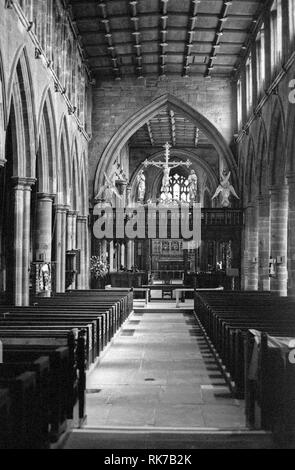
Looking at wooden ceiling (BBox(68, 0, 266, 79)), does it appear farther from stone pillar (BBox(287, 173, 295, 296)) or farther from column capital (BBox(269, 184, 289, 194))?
stone pillar (BBox(287, 173, 295, 296))

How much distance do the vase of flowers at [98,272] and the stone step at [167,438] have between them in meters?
21.4

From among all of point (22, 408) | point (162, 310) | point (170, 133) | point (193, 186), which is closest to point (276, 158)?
point (162, 310)

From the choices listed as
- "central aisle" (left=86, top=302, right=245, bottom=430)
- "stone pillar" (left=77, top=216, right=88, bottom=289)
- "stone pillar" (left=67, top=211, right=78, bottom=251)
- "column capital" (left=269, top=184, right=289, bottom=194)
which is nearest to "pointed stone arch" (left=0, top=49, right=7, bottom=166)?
"central aisle" (left=86, top=302, right=245, bottom=430)

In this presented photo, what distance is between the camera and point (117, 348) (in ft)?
40.3

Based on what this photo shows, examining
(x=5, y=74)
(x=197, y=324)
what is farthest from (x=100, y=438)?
(x=197, y=324)

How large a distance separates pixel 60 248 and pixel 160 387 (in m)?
13.2

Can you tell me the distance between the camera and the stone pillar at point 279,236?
65.3 feet

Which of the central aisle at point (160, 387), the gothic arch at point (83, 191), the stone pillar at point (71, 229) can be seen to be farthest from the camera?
the gothic arch at point (83, 191)

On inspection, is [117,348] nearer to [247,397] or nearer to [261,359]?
[247,397]

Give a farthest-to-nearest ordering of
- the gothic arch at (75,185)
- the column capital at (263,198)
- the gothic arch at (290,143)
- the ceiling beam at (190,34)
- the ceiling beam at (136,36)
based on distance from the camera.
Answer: the gothic arch at (75,185) < the column capital at (263,198) < the ceiling beam at (190,34) < the ceiling beam at (136,36) < the gothic arch at (290,143)

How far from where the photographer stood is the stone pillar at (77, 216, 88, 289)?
26609mm

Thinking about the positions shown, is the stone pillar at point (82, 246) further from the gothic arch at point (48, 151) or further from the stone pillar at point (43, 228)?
the stone pillar at point (43, 228)

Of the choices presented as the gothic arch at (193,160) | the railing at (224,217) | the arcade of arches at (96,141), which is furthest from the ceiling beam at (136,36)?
the gothic arch at (193,160)

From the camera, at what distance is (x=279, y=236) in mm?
20359
